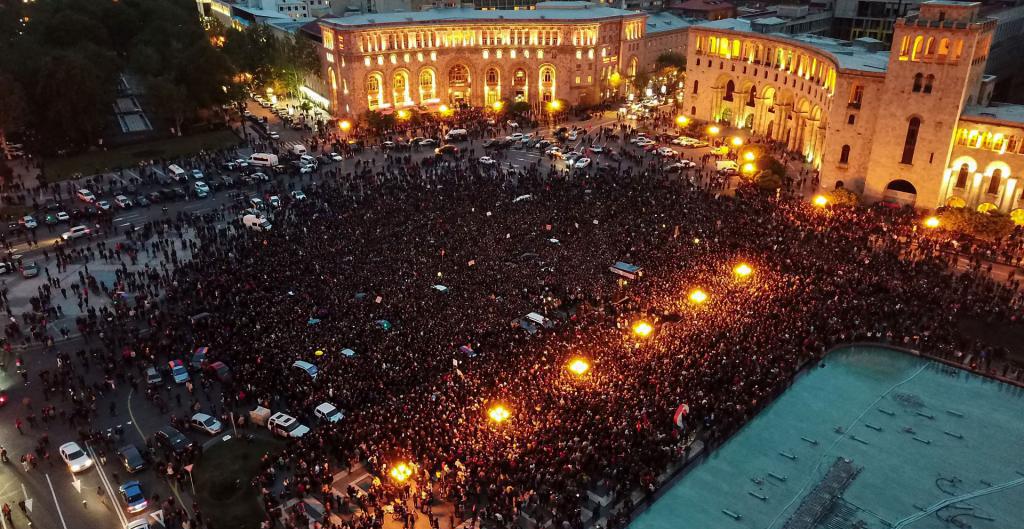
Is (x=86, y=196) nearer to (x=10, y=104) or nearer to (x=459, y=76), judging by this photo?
(x=10, y=104)

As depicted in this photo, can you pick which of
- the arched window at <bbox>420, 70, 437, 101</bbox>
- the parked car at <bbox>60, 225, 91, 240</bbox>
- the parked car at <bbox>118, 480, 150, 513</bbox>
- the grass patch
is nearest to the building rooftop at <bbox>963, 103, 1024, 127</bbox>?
the grass patch

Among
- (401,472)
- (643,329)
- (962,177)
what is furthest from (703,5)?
(401,472)

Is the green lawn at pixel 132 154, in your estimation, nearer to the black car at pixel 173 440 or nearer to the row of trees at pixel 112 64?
the row of trees at pixel 112 64

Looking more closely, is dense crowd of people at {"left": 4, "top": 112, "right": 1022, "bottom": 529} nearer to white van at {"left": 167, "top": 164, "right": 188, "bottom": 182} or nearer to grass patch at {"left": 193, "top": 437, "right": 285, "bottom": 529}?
grass patch at {"left": 193, "top": 437, "right": 285, "bottom": 529}

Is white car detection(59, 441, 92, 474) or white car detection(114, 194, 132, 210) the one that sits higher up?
white car detection(114, 194, 132, 210)

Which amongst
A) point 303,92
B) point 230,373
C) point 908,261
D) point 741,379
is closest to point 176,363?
point 230,373

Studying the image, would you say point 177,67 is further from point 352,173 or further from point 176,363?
point 176,363
